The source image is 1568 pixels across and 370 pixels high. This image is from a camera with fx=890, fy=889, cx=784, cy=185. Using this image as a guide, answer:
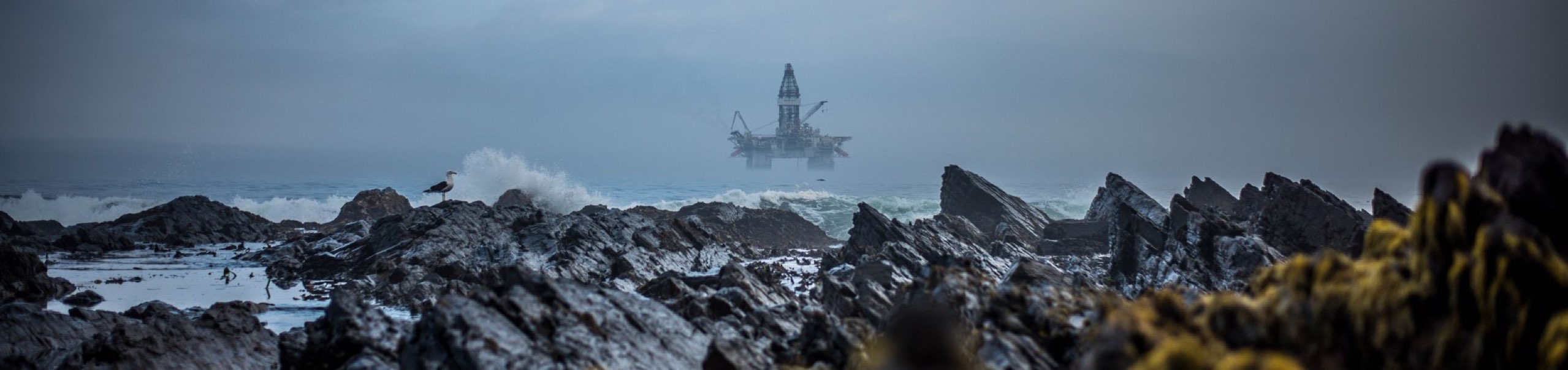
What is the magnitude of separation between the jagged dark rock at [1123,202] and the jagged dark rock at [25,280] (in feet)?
108

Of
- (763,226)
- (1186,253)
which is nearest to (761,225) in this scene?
(763,226)

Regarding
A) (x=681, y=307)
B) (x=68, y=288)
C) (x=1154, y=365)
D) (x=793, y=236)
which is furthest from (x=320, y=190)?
(x=1154, y=365)

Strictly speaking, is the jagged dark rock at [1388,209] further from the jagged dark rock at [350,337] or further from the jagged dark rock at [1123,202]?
the jagged dark rock at [350,337]

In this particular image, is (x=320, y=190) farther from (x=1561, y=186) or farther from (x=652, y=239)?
(x=1561, y=186)

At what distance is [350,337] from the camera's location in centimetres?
1260

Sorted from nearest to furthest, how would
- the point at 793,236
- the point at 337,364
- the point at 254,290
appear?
the point at 337,364
the point at 254,290
the point at 793,236

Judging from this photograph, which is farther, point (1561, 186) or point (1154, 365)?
point (1561, 186)

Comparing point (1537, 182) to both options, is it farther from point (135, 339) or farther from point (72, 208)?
point (72, 208)

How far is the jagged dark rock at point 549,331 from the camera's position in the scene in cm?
1047

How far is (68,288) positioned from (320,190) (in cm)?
8987

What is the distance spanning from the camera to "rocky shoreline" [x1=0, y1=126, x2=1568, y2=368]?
6453mm

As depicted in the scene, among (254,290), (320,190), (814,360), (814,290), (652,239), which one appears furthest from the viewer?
(320,190)

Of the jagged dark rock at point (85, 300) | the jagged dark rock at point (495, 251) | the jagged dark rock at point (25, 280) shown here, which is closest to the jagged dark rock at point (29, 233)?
the jagged dark rock at point (25, 280)

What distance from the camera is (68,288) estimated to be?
25828mm
